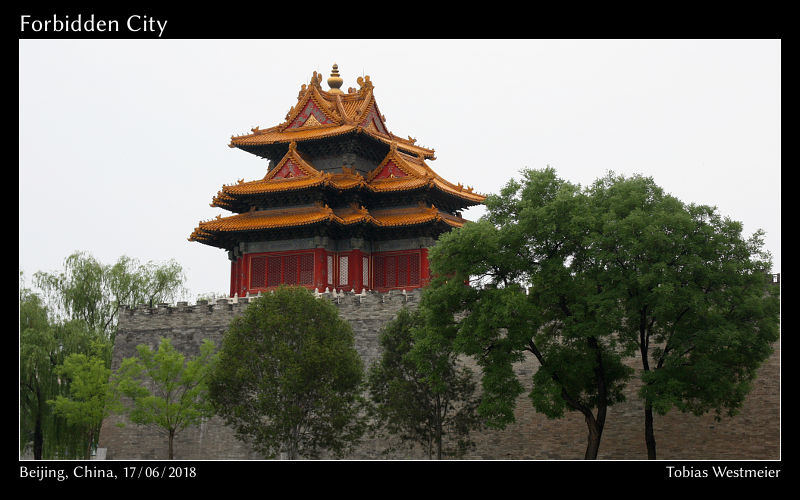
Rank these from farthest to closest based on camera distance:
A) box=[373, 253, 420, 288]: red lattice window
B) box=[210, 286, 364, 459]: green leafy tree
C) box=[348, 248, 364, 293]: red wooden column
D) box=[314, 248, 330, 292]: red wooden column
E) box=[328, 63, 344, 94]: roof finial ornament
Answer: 1. box=[328, 63, 344, 94]: roof finial ornament
2. box=[373, 253, 420, 288]: red lattice window
3. box=[348, 248, 364, 293]: red wooden column
4. box=[314, 248, 330, 292]: red wooden column
5. box=[210, 286, 364, 459]: green leafy tree

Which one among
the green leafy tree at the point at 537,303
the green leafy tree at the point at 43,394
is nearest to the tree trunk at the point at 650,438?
the green leafy tree at the point at 537,303

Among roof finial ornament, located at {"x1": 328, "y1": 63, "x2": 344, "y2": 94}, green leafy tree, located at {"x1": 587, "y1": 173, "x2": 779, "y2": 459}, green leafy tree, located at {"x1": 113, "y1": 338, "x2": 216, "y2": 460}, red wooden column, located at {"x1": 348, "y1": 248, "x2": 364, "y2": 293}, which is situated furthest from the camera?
roof finial ornament, located at {"x1": 328, "y1": 63, "x2": 344, "y2": 94}

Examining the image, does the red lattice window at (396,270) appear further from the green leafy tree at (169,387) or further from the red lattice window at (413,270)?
the green leafy tree at (169,387)

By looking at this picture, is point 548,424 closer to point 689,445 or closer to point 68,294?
point 689,445

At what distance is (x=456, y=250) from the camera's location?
24828 mm

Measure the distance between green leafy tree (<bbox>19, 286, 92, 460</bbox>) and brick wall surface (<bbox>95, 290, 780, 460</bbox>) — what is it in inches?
60.2

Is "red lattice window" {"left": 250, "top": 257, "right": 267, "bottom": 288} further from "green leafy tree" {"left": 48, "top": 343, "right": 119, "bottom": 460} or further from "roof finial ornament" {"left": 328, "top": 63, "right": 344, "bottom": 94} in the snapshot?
"roof finial ornament" {"left": 328, "top": 63, "right": 344, "bottom": 94}

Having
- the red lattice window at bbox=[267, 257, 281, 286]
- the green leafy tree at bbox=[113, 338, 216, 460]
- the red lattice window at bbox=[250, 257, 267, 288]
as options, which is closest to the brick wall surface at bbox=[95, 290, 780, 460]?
the green leafy tree at bbox=[113, 338, 216, 460]

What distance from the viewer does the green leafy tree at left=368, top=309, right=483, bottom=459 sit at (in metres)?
25.9

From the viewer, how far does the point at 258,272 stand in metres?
36.5

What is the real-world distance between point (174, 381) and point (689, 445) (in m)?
15.2

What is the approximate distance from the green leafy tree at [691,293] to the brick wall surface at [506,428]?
300 centimetres

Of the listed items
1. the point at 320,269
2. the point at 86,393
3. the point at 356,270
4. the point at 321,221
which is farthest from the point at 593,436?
the point at 86,393

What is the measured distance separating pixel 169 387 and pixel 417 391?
789 centimetres
